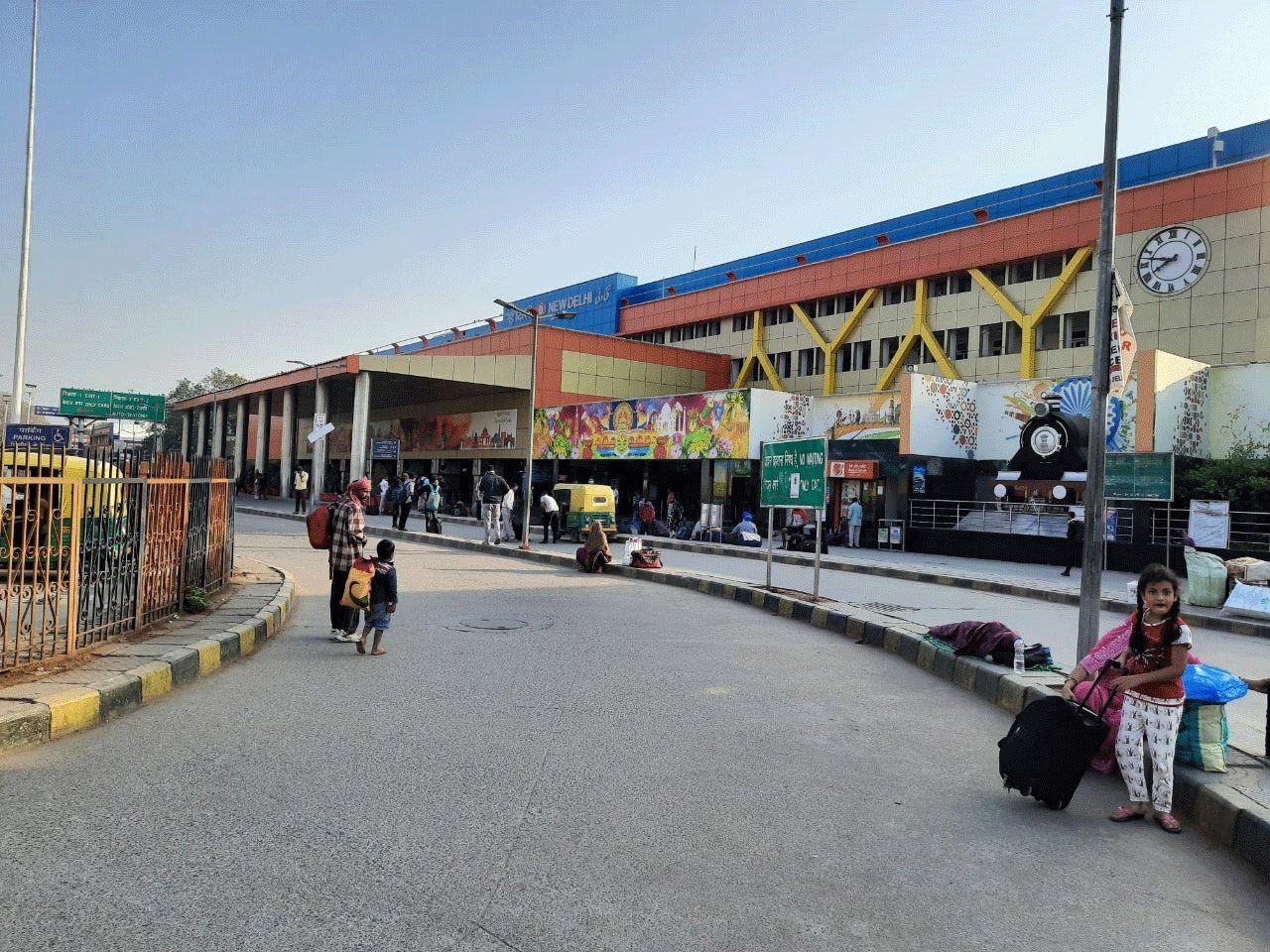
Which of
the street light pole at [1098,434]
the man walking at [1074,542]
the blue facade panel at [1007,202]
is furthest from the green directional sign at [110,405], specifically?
the street light pole at [1098,434]

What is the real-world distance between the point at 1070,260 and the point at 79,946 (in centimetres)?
4105

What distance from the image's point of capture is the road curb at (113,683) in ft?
17.0

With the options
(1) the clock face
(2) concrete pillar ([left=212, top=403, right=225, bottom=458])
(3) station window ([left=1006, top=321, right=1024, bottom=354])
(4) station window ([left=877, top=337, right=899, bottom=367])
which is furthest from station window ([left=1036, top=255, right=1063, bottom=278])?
(2) concrete pillar ([left=212, top=403, right=225, bottom=458])

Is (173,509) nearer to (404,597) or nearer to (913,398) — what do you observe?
(404,597)

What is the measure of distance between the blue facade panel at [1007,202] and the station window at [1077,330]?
738 centimetres

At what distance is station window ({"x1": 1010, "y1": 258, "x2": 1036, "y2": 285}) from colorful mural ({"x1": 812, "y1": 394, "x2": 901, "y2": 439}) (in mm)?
13255

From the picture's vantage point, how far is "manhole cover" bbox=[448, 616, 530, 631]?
32.4 feet

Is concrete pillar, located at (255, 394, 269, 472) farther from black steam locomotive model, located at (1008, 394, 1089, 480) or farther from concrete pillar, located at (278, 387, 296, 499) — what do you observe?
black steam locomotive model, located at (1008, 394, 1089, 480)

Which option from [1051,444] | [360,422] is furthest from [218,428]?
[1051,444]

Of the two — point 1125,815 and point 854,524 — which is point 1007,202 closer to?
point 854,524

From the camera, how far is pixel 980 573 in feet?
66.2

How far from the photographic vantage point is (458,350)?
160 ft

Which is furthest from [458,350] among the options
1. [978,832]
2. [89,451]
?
[978,832]

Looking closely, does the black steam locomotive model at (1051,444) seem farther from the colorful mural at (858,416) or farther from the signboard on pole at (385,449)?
the signboard on pole at (385,449)
